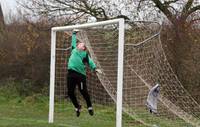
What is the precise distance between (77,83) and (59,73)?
4.49 metres

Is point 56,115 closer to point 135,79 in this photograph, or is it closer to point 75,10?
point 135,79

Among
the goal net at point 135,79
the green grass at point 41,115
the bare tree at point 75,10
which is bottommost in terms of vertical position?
the green grass at point 41,115

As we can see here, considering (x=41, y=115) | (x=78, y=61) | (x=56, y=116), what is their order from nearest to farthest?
(x=78, y=61), (x=56, y=116), (x=41, y=115)

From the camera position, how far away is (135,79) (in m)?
13.5

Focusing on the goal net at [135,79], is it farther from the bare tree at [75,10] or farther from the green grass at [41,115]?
the bare tree at [75,10]

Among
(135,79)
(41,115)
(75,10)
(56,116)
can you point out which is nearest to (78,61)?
(135,79)

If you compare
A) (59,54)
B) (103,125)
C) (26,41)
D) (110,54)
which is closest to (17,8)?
(26,41)

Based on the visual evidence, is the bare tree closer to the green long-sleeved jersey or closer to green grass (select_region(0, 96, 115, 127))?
green grass (select_region(0, 96, 115, 127))

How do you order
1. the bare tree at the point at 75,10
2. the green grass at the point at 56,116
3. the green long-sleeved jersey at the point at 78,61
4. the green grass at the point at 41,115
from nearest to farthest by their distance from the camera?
the green long-sleeved jersey at the point at 78,61, the green grass at the point at 56,116, the green grass at the point at 41,115, the bare tree at the point at 75,10

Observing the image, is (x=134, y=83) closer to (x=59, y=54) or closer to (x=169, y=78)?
(x=169, y=78)

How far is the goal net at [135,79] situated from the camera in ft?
42.8

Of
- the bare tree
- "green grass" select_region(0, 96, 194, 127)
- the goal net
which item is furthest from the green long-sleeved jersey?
the bare tree

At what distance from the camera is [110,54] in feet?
49.2

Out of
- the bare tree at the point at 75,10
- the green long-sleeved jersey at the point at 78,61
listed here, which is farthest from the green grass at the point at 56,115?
the bare tree at the point at 75,10
